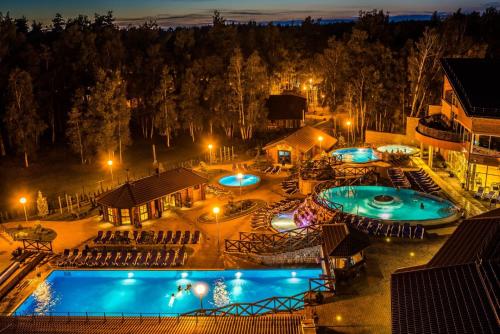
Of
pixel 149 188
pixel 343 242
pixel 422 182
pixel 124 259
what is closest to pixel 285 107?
pixel 422 182

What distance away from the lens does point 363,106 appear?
52.6 m

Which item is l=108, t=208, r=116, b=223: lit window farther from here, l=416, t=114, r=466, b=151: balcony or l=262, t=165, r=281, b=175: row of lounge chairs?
l=416, t=114, r=466, b=151: balcony

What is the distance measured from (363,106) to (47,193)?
3322 cm

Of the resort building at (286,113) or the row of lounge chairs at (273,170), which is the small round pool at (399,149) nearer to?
the row of lounge chairs at (273,170)

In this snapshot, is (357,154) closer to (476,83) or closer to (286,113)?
(476,83)

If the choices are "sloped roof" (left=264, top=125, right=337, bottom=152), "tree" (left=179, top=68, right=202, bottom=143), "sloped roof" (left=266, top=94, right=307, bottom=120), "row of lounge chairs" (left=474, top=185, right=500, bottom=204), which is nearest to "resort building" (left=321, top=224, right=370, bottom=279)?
"row of lounge chairs" (left=474, top=185, right=500, bottom=204)

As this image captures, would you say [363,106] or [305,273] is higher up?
[363,106]

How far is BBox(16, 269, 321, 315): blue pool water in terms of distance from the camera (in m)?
22.0

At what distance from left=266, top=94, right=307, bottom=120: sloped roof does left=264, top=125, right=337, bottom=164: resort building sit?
14.5 metres

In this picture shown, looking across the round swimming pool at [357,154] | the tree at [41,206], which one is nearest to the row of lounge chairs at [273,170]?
the round swimming pool at [357,154]

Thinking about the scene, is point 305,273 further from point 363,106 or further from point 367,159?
point 363,106

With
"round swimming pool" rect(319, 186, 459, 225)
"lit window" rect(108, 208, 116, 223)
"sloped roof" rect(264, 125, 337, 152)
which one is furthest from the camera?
"sloped roof" rect(264, 125, 337, 152)

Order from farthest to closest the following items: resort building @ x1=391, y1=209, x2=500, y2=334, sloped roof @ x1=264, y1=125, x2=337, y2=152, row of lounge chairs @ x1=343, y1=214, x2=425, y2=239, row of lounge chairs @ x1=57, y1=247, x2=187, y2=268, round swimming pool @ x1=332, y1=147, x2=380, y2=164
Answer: round swimming pool @ x1=332, y1=147, x2=380, y2=164 < sloped roof @ x1=264, y1=125, x2=337, y2=152 < row of lounge chairs @ x1=57, y1=247, x2=187, y2=268 < row of lounge chairs @ x1=343, y1=214, x2=425, y2=239 < resort building @ x1=391, y1=209, x2=500, y2=334

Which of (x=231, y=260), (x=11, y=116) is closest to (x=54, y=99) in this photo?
(x=11, y=116)
